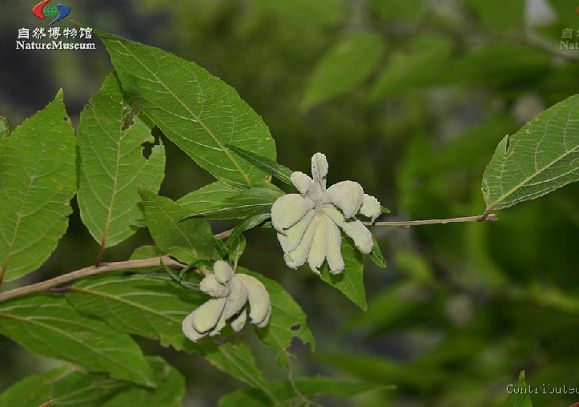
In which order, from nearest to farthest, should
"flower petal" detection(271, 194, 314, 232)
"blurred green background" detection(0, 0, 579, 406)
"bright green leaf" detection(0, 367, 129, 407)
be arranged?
"flower petal" detection(271, 194, 314, 232) < "bright green leaf" detection(0, 367, 129, 407) < "blurred green background" detection(0, 0, 579, 406)

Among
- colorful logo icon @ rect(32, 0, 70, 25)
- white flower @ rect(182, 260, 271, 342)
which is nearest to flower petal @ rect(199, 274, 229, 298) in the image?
white flower @ rect(182, 260, 271, 342)

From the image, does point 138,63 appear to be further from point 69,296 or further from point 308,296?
point 308,296

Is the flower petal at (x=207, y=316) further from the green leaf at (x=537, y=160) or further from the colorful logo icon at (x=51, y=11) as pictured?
the colorful logo icon at (x=51, y=11)

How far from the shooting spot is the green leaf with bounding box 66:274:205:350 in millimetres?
303

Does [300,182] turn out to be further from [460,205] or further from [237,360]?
[460,205]

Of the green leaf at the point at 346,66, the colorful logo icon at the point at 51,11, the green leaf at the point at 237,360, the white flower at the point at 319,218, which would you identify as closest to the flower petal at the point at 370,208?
the white flower at the point at 319,218

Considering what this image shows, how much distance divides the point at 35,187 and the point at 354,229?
0.13 metres

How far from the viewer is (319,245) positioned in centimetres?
24

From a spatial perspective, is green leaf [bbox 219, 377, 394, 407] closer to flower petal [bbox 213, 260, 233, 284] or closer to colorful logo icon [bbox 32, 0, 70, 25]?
flower petal [bbox 213, 260, 233, 284]

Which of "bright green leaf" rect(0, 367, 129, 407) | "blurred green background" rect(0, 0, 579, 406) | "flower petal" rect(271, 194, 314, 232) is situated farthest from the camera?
"blurred green background" rect(0, 0, 579, 406)

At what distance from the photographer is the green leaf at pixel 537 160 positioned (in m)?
0.26

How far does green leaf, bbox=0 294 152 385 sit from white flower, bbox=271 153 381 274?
0.12 m

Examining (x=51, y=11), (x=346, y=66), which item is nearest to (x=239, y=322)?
(x=51, y=11)

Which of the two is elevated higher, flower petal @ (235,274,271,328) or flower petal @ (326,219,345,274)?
flower petal @ (326,219,345,274)
